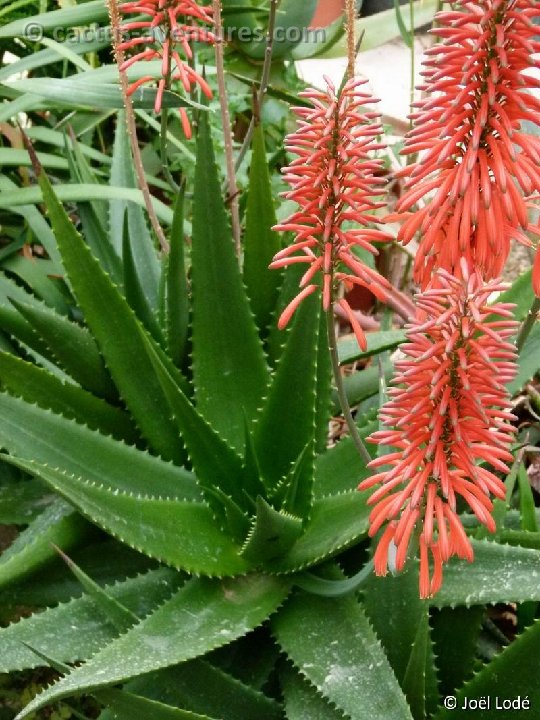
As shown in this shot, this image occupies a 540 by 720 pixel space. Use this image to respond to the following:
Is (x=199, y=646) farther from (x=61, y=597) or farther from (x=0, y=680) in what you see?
(x=0, y=680)

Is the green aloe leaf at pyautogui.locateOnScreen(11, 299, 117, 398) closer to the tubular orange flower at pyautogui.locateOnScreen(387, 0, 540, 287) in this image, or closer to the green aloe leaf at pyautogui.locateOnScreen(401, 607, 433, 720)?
the green aloe leaf at pyautogui.locateOnScreen(401, 607, 433, 720)

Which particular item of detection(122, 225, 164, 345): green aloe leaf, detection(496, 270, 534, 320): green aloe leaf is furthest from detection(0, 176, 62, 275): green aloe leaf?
detection(496, 270, 534, 320): green aloe leaf

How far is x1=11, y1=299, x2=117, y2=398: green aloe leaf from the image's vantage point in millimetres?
1291

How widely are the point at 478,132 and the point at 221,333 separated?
722 mm

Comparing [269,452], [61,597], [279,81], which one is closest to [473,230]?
[269,452]

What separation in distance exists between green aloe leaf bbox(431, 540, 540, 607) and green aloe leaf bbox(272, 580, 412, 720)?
0.32ft

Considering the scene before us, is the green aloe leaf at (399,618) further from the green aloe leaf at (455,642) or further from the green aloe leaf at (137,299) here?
the green aloe leaf at (137,299)

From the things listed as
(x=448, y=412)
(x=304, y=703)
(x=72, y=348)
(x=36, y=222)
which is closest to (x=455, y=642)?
(x=304, y=703)

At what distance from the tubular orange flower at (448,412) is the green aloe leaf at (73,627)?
1.70 feet

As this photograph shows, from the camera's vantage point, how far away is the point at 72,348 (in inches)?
52.1

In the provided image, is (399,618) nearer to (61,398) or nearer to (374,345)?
(374,345)

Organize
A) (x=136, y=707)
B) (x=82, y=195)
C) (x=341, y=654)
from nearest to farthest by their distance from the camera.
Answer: (x=136, y=707) → (x=341, y=654) → (x=82, y=195)

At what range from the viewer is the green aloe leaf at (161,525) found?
0.98m

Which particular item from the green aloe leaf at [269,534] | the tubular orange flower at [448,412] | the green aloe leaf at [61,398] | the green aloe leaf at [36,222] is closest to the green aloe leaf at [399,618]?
the green aloe leaf at [269,534]
